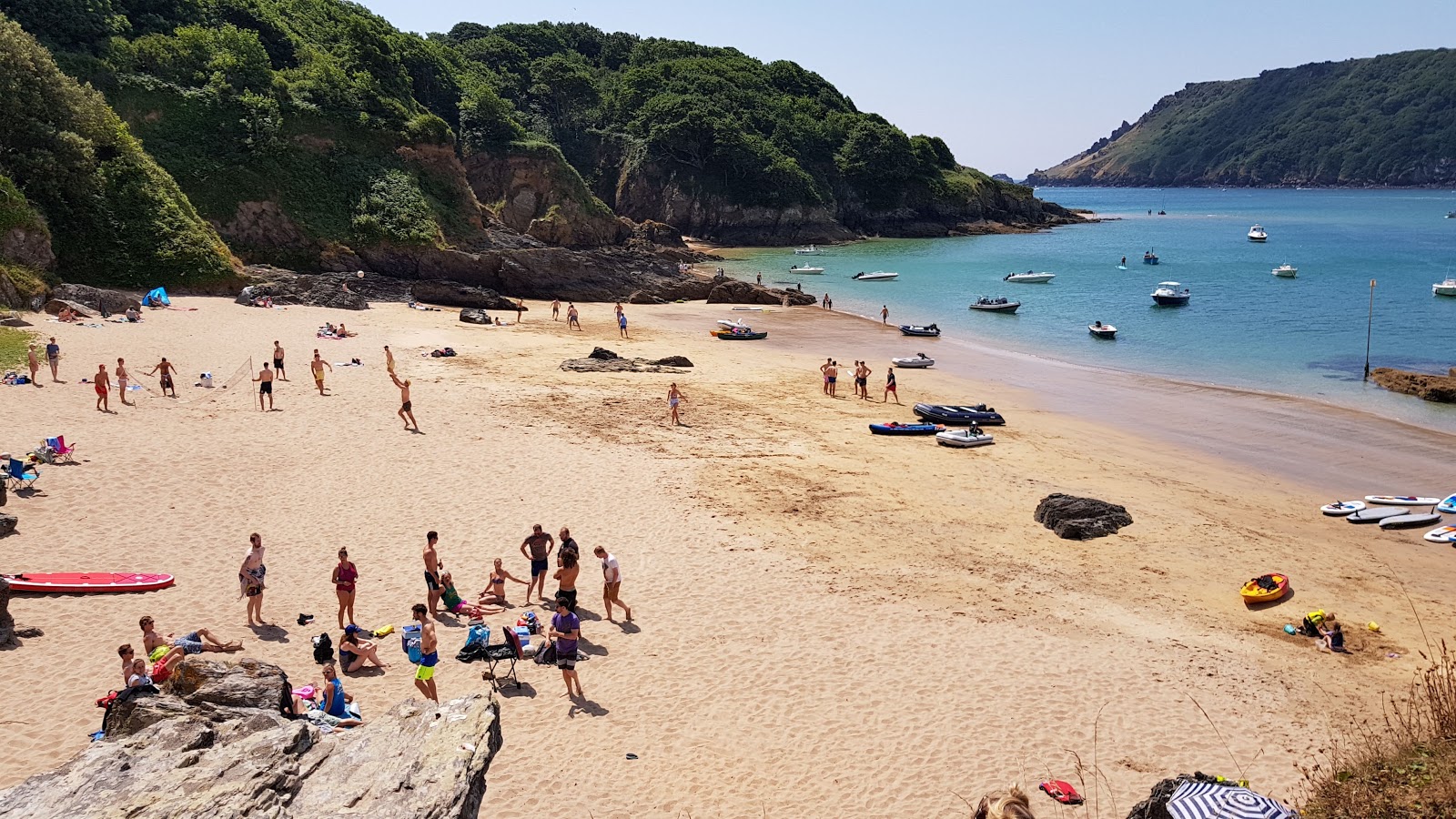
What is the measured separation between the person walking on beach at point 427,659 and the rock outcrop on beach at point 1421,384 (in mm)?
30462

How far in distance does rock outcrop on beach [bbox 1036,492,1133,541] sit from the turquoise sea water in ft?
49.8

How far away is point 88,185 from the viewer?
36750mm

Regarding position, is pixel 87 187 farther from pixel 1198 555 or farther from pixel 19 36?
pixel 1198 555

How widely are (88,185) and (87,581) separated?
31485 millimetres

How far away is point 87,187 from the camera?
36.6 metres

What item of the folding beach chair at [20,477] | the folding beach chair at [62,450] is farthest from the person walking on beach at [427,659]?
the folding beach chair at [62,450]

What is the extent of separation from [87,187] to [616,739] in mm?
37685

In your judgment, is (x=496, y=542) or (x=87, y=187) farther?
(x=87, y=187)

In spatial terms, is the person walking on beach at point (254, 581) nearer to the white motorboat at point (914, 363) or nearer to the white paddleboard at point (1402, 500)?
the white paddleboard at point (1402, 500)

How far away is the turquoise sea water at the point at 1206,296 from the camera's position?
35.4 meters

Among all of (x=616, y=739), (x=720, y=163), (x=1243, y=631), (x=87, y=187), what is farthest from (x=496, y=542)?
(x=720, y=163)

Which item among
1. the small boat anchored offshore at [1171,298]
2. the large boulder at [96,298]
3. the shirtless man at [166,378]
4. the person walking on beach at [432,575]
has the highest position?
the large boulder at [96,298]

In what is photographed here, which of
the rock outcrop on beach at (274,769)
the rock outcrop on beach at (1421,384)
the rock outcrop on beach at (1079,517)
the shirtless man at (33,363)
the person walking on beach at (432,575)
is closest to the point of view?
the rock outcrop on beach at (274,769)

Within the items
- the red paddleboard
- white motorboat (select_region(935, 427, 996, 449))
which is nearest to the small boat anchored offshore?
white motorboat (select_region(935, 427, 996, 449))
